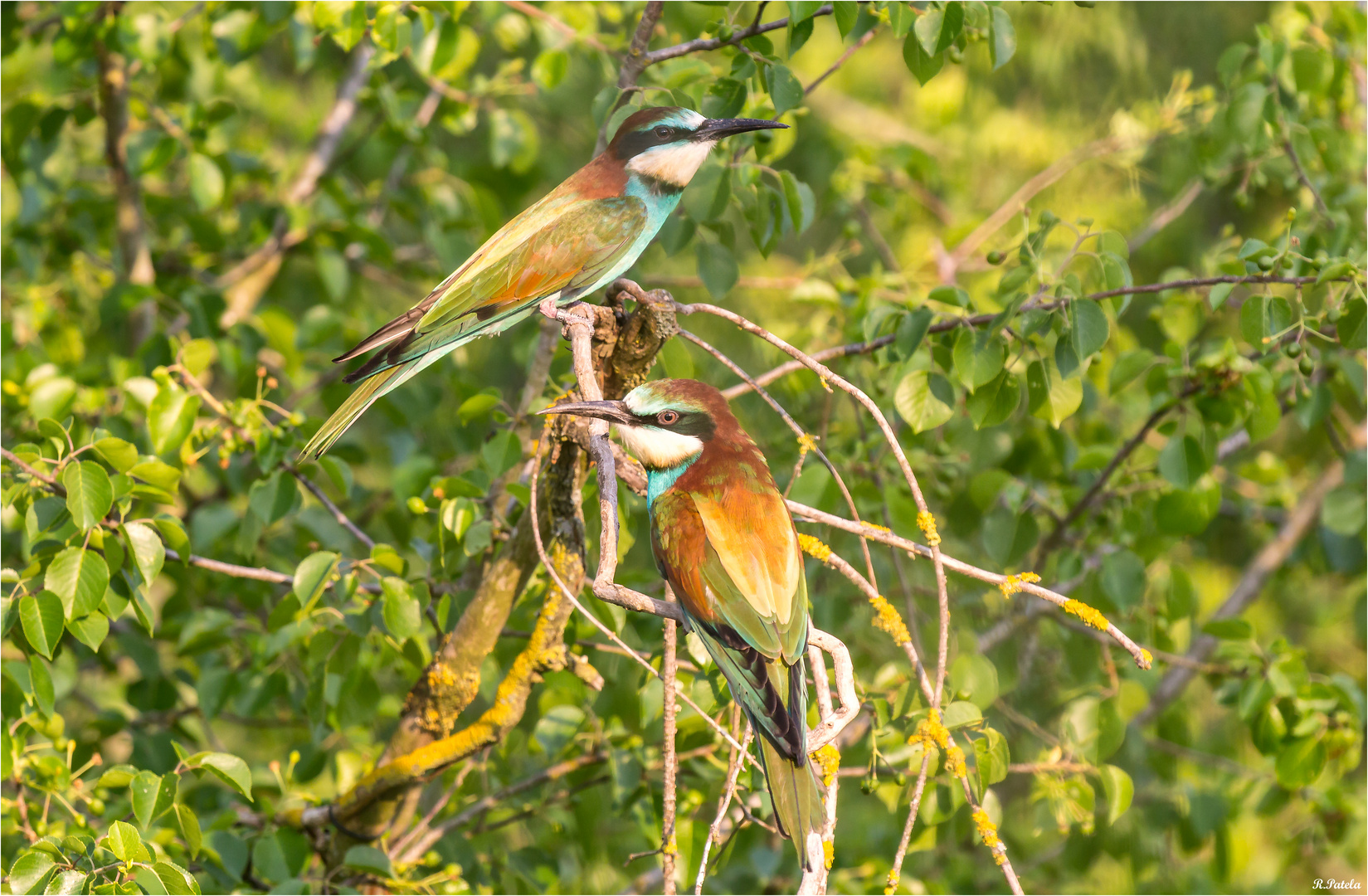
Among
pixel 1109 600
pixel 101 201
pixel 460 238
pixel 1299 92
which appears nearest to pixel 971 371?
pixel 1109 600

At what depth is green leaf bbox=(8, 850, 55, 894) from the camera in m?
1.65

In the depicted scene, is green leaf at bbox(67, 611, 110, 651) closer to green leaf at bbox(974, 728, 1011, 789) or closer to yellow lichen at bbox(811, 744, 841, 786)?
yellow lichen at bbox(811, 744, 841, 786)

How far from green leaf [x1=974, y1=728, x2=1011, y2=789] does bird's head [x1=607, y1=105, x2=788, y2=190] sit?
4.10 ft

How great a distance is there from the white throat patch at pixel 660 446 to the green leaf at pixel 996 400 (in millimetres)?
727

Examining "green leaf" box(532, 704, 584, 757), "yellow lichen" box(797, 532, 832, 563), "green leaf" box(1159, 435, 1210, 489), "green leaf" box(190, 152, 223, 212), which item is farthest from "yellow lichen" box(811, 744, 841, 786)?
"green leaf" box(190, 152, 223, 212)

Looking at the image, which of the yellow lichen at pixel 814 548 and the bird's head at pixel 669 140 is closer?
the yellow lichen at pixel 814 548

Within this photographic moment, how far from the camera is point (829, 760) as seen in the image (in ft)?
Answer: 5.34

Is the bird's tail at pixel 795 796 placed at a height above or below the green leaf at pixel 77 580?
below

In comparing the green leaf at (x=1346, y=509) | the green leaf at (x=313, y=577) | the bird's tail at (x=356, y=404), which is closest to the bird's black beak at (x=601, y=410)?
the bird's tail at (x=356, y=404)

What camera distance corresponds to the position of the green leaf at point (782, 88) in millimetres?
2209

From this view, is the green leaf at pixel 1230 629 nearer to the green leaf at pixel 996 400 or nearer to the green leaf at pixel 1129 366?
the green leaf at pixel 1129 366

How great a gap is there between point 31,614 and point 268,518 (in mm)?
584

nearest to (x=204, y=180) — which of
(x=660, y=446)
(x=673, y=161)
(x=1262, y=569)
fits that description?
(x=673, y=161)

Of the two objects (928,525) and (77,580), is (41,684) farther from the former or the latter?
(928,525)
